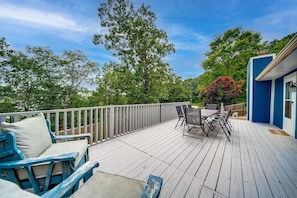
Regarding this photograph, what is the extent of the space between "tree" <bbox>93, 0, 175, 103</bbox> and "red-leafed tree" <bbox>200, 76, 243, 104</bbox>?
5.19m

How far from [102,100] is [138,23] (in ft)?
21.5

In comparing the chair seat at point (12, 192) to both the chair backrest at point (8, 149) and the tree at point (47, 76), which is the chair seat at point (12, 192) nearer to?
the chair backrest at point (8, 149)

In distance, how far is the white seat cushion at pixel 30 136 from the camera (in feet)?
4.37

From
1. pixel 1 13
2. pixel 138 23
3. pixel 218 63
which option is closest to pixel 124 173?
pixel 1 13

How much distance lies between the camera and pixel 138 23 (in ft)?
23.2

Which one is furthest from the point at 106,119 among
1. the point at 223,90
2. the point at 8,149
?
the point at 223,90

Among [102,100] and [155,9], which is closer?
[155,9]

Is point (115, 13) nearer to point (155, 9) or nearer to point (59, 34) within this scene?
point (155, 9)

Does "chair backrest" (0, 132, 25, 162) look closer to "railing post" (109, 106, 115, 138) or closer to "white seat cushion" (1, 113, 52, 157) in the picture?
"white seat cushion" (1, 113, 52, 157)

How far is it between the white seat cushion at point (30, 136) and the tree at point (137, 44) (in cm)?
609

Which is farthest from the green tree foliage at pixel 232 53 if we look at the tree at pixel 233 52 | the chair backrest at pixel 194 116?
the chair backrest at pixel 194 116

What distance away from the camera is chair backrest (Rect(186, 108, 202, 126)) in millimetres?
3904

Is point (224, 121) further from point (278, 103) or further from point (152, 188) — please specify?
point (152, 188)

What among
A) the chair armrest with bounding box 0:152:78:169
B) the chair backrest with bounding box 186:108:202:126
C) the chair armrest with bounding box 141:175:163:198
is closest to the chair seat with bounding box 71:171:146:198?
the chair armrest with bounding box 141:175:163:198
